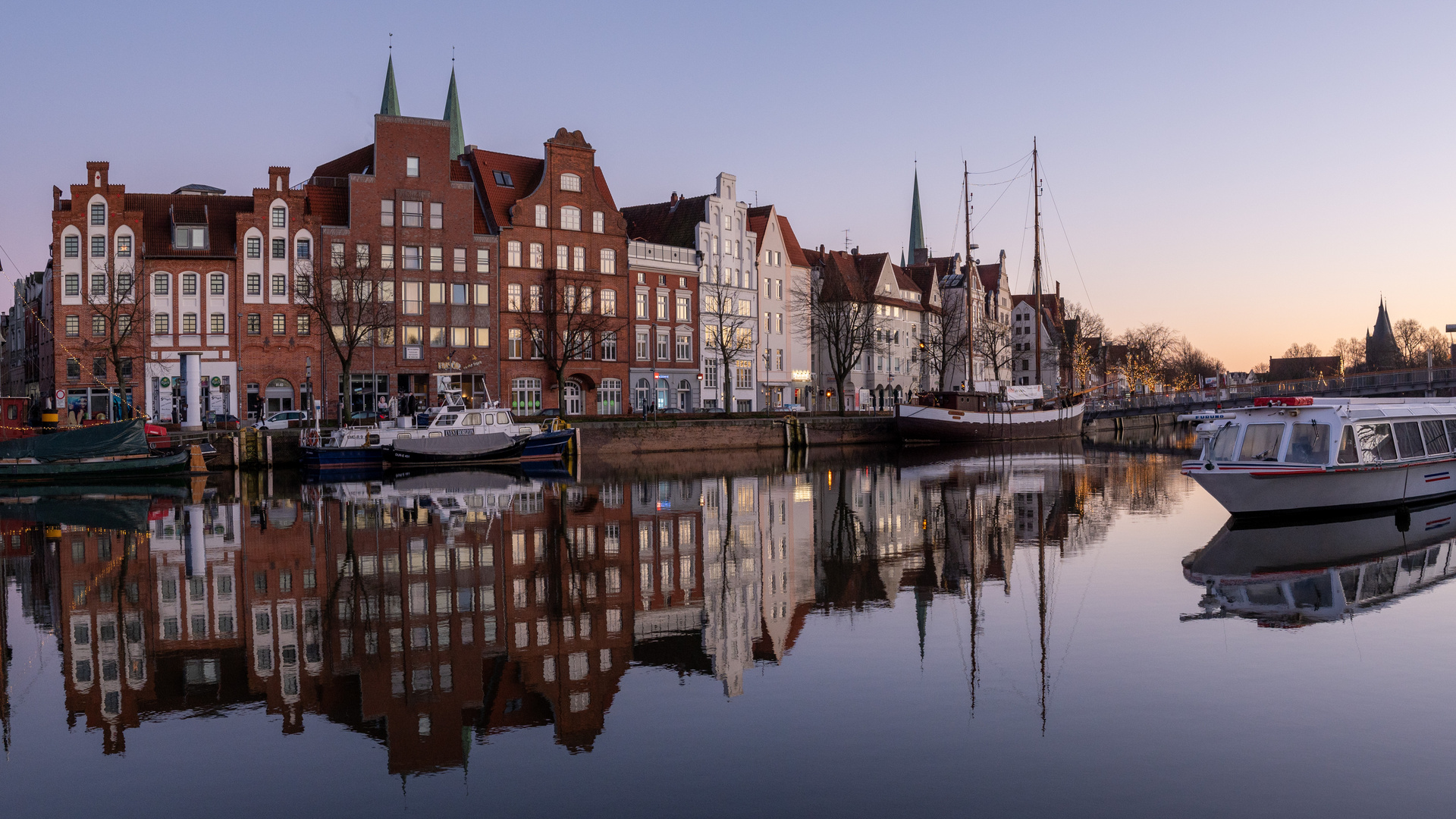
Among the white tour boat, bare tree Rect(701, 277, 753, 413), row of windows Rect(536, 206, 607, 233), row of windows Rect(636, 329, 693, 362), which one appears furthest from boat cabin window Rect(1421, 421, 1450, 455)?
row of windows Rect(636, 329, 693, 362)

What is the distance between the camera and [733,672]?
35.3ft

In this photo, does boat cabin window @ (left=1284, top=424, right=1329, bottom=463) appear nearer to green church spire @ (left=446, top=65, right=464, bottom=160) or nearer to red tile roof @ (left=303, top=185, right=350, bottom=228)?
red tile roof @ (left=303, top=185, right=350, bottom=228)

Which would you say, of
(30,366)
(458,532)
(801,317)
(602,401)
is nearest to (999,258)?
(801,317)

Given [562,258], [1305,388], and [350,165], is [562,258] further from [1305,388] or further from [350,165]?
[1305,388]

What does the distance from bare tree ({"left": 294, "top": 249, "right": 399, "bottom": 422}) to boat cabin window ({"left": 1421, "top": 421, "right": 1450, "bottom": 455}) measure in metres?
44.0

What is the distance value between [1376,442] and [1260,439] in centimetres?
253

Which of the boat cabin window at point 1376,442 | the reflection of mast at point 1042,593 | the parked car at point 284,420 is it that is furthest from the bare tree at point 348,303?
the boat cabin window at point 1376,442

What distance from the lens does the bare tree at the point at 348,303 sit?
5631cm

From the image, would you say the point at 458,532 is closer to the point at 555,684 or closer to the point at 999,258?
the point at 555,684

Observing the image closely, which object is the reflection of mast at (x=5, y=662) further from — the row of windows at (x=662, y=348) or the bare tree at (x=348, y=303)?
the row of windows at (x=662, y=348)

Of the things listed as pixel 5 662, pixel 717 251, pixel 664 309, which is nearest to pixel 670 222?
pixel 717 251

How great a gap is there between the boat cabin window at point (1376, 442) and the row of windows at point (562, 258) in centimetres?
5267

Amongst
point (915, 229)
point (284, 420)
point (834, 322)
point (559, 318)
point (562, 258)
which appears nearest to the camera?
point (284, 420)

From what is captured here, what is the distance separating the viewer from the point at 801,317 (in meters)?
89.6
